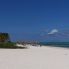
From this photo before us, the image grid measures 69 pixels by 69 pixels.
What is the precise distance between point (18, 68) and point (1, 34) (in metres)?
58.6

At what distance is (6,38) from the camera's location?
70.7m

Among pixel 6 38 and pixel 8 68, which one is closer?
pixel 8 68

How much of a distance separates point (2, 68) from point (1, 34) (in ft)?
192

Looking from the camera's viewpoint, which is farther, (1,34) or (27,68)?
(1,34)

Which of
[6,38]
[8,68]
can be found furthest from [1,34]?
[8,68]

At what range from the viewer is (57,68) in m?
13.1

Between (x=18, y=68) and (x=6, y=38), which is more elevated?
(x=6, y=38)

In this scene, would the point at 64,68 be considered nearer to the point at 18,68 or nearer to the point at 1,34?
the point at 18,68

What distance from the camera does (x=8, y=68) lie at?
1296cm

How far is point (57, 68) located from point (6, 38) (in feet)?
192

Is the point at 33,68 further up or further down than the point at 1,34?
further down

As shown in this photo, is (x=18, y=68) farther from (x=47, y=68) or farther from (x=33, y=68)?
(x=47, y=68)

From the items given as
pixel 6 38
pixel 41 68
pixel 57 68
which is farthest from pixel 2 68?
pixel 6 38

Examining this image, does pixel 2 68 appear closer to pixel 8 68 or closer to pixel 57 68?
pixel 8 68
